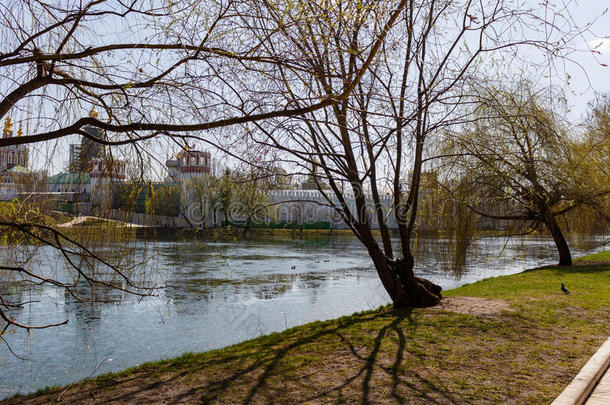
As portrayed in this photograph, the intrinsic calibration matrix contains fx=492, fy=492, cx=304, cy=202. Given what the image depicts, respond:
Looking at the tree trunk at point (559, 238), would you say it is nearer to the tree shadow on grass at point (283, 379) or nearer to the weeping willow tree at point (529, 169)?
the weeping willow tree at point (529, 169)

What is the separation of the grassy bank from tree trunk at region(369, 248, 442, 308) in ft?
1.61

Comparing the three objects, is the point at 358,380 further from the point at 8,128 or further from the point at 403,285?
the point at 403,285

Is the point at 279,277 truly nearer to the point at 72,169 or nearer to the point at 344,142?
the point at 344,142

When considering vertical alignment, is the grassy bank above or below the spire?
below

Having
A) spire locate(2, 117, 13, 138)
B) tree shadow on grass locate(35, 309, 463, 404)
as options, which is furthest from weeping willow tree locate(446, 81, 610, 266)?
spire locate(2, 117, 13, 138)

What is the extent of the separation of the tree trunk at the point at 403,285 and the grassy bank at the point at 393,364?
1.61ft

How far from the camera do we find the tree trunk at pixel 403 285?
8.04 metres

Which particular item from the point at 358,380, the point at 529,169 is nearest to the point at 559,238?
the point at 529,169

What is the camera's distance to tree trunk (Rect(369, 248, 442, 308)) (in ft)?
26.4

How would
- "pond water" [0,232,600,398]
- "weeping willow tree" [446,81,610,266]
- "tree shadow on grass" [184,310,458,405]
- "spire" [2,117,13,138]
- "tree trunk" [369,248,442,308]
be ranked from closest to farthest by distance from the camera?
"spire" [2,117,13,138] < "tree shadow on grass" [184,310,458,405] < "pond water" [0,232,600,398] < "tree trunk" [369,248,442,308] < "weeping willow tree" [446,81,610,266]

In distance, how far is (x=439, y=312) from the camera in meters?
7.32

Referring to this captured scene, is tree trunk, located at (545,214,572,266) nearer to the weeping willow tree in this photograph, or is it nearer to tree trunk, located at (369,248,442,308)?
the weeping willow tree

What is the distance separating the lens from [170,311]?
380 inches

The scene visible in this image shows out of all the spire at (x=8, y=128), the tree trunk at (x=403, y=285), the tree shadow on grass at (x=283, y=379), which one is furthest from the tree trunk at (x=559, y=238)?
the spire at (x=8, y=128)
